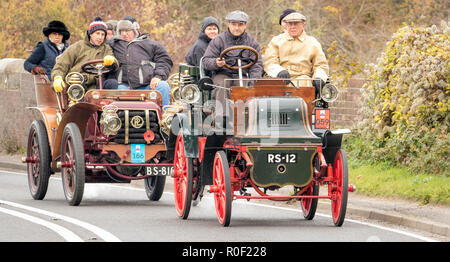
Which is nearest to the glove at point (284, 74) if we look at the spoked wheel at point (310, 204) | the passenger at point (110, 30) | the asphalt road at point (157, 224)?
the spoked wheel at point (310, 204)

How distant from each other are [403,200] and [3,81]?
14.5 meters

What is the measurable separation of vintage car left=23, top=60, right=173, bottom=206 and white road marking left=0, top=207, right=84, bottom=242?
105cm

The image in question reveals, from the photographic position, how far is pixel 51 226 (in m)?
11.9

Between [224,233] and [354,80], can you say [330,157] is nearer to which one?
[224,233]

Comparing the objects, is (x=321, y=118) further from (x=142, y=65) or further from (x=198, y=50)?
(x=142, y=65)

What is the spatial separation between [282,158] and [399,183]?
14.0ft

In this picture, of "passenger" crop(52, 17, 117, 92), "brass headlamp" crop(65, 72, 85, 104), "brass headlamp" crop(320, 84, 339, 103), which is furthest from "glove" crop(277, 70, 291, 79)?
"brass headlamp" crop(65, 72, 85, 104)

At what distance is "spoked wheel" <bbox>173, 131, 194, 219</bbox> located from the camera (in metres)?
12.8

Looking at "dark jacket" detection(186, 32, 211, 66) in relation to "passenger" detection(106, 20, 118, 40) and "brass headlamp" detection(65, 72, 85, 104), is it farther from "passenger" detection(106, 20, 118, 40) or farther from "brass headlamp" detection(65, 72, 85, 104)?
"passenger" detection(106, 20, 118, 40)

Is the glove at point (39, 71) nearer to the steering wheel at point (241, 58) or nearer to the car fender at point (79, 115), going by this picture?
the car fender at point (79, 115)

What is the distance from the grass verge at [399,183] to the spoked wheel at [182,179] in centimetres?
314

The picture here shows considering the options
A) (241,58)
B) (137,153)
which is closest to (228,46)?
(241,58)

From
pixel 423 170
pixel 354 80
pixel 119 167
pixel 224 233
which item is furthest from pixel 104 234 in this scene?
pixel 354 80

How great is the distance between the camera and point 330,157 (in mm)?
12219
